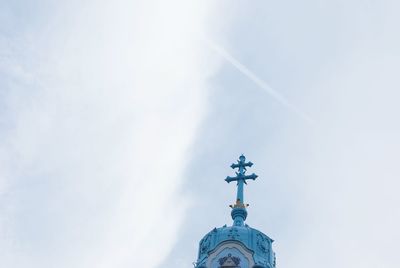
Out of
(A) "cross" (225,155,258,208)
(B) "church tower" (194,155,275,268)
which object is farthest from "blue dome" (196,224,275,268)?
(A) "cross" (225,155,258,208)

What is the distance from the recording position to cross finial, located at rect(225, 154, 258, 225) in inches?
1853

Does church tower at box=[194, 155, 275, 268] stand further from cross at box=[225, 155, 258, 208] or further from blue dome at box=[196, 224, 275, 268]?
cross at box=[225, 155, 258, 208]

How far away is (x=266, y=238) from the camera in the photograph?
4525cm

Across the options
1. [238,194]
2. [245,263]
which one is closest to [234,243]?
[245,263]

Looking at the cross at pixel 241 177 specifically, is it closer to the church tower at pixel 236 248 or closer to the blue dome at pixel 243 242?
the church tower at pixel 236 248

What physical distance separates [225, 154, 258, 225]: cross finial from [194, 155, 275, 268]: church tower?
0.07m

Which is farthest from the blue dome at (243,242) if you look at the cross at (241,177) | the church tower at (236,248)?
the cross at (241,177)

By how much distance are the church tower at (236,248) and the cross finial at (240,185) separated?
0.07 m

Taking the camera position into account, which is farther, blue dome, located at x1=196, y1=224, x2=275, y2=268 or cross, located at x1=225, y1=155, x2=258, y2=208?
cross, located at x1=225, y1=155, x2=258, y2=208

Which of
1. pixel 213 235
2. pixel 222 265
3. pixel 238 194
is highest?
pixel 238 194

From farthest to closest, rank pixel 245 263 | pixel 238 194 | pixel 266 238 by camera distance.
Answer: pixel 238 194
pixel 266 238
pixel 245 263

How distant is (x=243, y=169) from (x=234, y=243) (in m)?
8.69

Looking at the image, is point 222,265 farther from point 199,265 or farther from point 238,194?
point 238,194

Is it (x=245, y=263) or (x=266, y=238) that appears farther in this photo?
(x=266, y=238)
